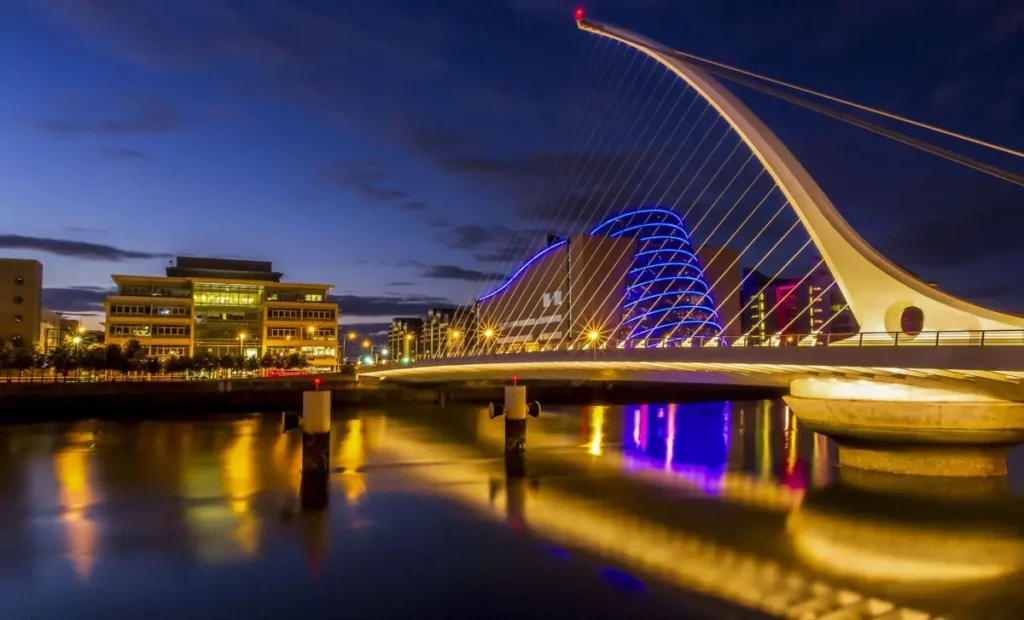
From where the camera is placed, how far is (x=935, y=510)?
15.1m

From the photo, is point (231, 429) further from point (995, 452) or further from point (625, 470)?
point (995, 452)

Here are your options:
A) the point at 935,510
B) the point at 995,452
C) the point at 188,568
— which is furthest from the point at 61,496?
the point at 995,452

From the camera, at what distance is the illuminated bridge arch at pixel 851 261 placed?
Result: 15375mm

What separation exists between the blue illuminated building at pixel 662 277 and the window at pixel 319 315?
25.2m

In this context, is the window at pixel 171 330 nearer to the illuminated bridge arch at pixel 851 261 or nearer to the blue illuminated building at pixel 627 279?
the blue illuminated building at pixel 627 279

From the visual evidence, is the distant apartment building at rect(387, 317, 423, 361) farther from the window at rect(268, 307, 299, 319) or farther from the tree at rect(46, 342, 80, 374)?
the tree at rect(46, 342, 80, 374)

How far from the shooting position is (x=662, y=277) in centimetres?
6494

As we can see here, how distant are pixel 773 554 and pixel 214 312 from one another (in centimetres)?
6337

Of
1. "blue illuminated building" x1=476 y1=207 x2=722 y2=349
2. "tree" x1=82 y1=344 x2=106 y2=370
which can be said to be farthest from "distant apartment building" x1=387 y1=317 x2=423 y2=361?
"tree" x1=82 y1=344 x2=106 y2=370

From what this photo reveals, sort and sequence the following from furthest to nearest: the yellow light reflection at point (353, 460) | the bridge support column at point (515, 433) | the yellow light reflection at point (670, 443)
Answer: the yellow light reflection at point (670, 443) < the bridge support column at point (515, 433) < the yellow light reflection at point (353, 460)

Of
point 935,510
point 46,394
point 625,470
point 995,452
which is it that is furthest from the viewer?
point 46,394

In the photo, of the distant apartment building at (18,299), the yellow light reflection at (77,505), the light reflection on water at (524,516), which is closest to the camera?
the light reflection on water at (524,516)

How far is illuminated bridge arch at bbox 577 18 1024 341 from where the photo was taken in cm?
1538

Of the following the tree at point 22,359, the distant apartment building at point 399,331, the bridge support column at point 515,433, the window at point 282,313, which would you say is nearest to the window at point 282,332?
the window at point 282,313
